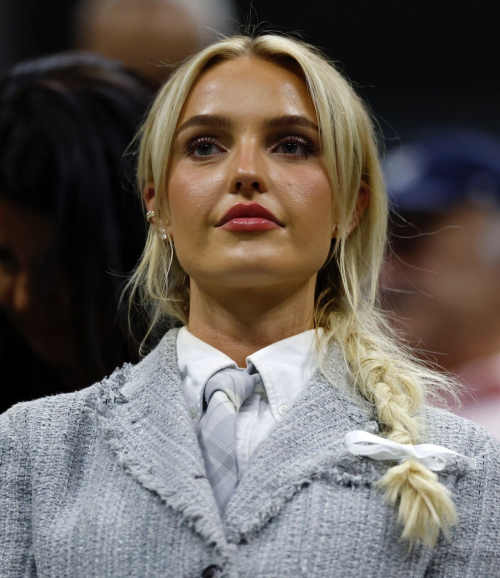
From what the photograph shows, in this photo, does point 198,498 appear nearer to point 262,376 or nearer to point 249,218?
point 262,376

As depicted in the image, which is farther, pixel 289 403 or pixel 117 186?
pixel 117 186

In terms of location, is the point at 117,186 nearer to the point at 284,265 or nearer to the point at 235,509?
the point at 284,265

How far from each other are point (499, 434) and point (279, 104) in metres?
0.79

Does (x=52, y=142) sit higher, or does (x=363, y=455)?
(x=52, y=142)

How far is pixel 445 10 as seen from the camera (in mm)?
1903

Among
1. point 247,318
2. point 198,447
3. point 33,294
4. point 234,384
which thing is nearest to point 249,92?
point 247,318

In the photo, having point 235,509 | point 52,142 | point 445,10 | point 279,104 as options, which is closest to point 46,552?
point 235,509

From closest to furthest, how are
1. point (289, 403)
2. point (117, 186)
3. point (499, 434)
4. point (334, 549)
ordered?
point (334, 549) → point (289, 403) → point (499, 434) → point (117, 186)

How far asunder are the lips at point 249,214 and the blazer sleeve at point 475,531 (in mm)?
458

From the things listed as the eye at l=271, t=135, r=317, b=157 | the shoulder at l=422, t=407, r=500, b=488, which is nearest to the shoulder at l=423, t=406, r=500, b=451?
the shoulder at l=422, t=407, r=500, b=488

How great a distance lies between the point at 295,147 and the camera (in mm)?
1485

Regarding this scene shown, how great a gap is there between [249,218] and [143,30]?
77 centimetres

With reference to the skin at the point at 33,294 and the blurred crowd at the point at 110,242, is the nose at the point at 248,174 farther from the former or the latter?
the skin at the point at 33,294

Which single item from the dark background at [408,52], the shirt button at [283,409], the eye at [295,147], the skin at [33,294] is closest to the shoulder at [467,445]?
the shirt button at [283,409]
